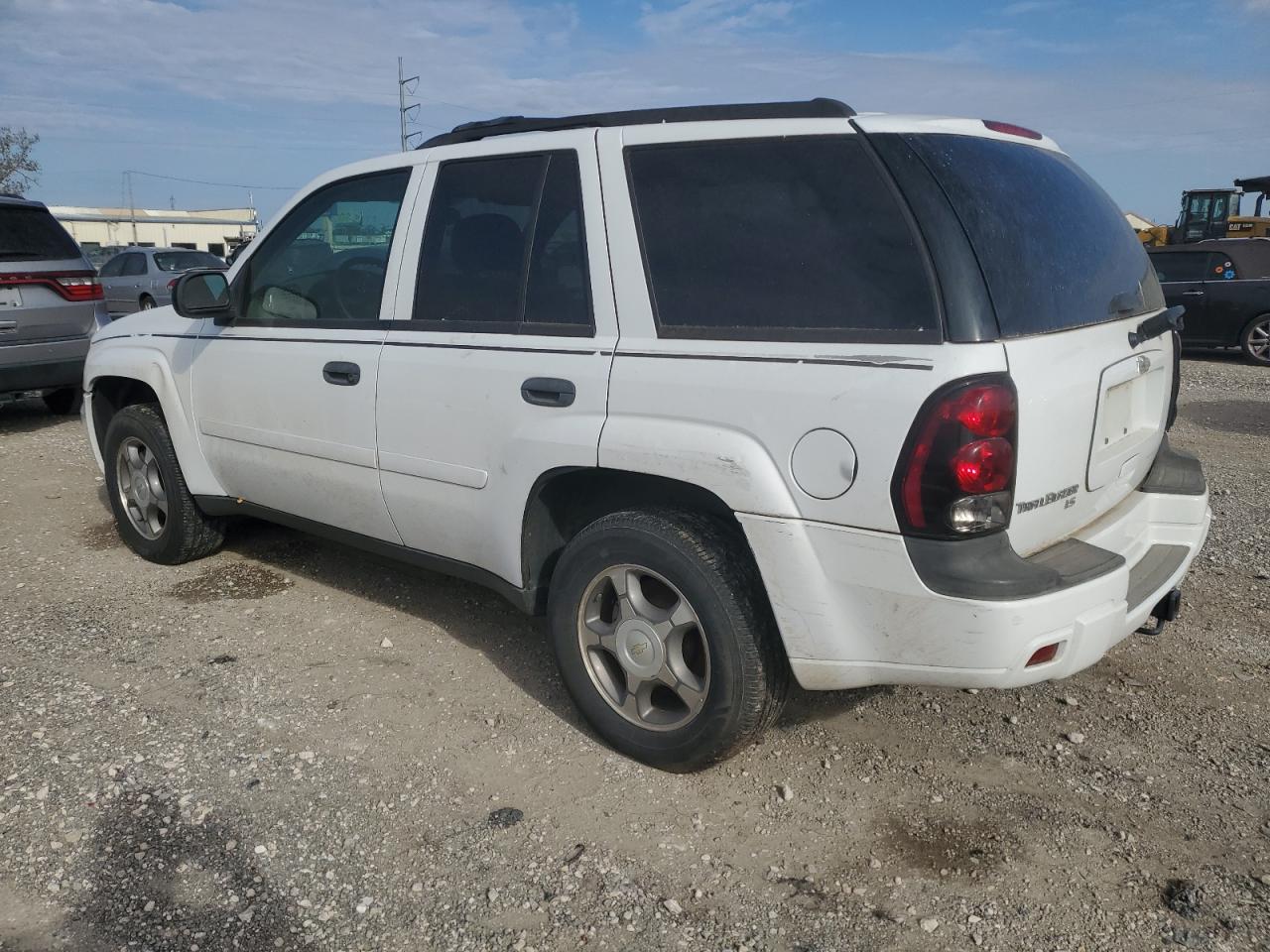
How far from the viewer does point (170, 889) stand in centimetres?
266

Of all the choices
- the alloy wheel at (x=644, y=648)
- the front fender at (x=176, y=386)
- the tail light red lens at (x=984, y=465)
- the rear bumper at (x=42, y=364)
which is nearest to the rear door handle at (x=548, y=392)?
the alloy wheel at (x=644, y=648)

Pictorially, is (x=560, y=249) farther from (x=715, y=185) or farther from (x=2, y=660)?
(x=2, y=660)

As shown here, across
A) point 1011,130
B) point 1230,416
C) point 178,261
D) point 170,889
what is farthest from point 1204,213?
point 170,889

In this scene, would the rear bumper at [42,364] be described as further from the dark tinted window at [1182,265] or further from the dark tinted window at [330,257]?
the dark tinted window at [1182,265]

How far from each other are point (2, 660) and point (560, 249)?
2.78 m

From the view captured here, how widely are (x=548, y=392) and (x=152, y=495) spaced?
2856 mm

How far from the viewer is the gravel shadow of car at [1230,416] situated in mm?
8758

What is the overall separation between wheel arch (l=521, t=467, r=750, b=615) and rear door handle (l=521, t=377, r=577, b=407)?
0.21 meters

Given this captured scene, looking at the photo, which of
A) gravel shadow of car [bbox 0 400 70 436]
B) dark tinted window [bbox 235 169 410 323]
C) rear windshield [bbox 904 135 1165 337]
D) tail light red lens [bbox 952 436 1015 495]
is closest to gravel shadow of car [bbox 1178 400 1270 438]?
rear windshield [bbox 904 135 1165 337]

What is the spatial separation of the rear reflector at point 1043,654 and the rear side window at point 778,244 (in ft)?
2.78

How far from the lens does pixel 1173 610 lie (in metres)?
3.18

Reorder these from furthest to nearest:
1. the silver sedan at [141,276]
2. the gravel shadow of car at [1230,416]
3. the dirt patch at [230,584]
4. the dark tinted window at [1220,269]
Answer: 1. the silver sedan at [141,276]
2. the dark tinted window at [1220,269]
3. the gravel shadow of car at [1230,416]
4. the dirt patch at [230,584]

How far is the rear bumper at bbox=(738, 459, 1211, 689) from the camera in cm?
255

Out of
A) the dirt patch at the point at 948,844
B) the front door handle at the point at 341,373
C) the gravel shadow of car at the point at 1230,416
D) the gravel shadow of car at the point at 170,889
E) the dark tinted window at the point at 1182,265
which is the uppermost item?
the dark tinted window at the point at 1182,265
